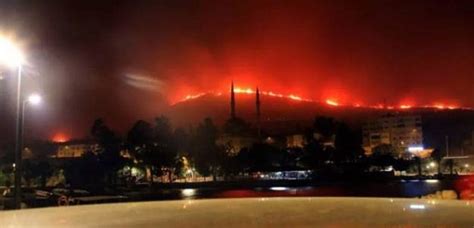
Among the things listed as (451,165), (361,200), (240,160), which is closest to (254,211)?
(361,200)

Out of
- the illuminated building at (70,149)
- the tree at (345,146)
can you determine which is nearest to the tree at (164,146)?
the tree at (345,146)

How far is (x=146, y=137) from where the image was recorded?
285 feet

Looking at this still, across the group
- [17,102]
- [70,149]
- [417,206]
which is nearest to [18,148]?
[17,102]

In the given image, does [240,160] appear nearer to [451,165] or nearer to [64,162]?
[64,162]

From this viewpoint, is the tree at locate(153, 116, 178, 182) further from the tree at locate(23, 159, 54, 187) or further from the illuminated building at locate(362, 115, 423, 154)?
the illuminated building at locate(362, 115, 423, 154)

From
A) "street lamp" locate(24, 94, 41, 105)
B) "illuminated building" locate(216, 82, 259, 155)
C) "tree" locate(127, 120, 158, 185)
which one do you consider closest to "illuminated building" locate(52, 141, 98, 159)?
"illuminated building" locate(216, 82, 259, 155)

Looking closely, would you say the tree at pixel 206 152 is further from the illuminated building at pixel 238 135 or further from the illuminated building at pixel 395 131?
the illuminated building at pixel 395 131

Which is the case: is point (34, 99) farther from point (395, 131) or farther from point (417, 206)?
point (395, 131)

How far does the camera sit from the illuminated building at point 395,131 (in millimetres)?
165375

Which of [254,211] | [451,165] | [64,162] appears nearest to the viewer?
[254,211]

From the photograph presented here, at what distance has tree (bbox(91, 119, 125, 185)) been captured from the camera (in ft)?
278

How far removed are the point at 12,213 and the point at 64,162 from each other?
301 ft

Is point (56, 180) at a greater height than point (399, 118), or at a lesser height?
lesser

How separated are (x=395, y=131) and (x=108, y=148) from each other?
108311 mm
